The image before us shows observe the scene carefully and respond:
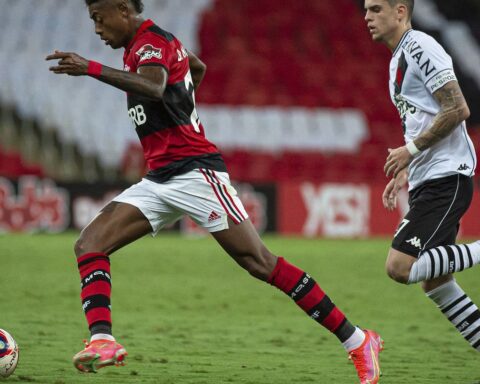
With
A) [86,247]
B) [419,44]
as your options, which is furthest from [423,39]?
[86,247]

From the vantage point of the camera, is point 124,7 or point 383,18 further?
point 383,18

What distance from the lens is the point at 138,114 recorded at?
523 cm

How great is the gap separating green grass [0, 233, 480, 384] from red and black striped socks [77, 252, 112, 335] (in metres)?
0.39

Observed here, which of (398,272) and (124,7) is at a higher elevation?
(124,7)

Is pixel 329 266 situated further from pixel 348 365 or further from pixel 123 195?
pixel 123 195

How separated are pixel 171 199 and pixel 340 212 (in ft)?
41.0

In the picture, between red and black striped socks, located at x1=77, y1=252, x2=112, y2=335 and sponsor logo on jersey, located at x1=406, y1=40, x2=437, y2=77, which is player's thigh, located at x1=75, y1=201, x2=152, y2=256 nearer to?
red and black striped socks, located at x1=77, y1=252, x2=112, y2=335

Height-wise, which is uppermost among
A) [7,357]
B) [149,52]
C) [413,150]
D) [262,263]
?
[149,52]

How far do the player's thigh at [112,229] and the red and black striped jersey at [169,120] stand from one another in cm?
27

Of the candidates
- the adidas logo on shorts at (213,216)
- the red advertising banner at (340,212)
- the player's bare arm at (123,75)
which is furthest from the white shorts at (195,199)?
the red advertising banner at (340,212)

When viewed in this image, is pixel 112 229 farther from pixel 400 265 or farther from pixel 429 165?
pixel 429 165

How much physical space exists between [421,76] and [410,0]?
0.57 m

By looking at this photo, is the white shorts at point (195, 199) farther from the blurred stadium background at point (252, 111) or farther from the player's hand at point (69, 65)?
the blurred stadium background at point (252, 111)

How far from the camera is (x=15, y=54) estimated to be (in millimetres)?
19734
